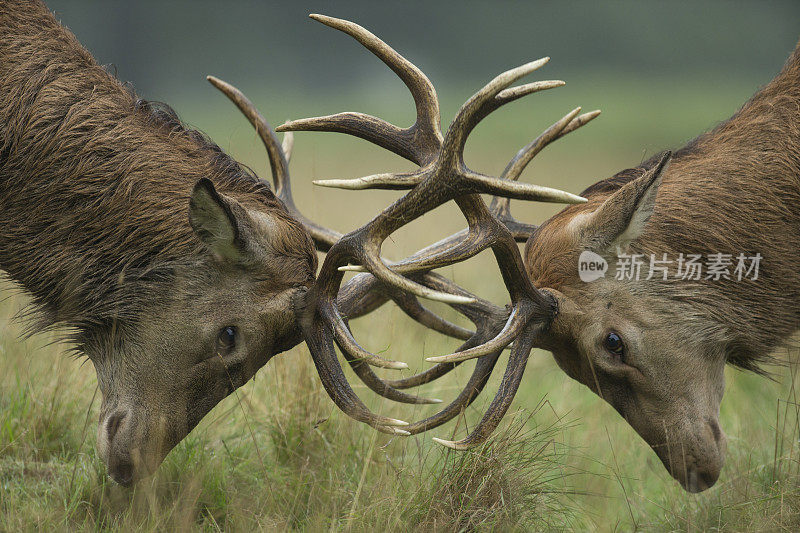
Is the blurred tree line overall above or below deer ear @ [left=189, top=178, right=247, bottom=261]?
above

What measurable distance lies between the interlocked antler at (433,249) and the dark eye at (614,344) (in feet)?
0.97

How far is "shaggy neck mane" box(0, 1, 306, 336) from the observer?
3.86 metres

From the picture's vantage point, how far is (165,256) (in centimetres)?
385

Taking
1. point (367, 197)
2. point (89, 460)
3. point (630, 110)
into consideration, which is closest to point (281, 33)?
point (630, 110)

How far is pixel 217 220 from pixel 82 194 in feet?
2.12

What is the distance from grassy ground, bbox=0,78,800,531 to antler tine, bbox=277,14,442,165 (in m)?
1.31

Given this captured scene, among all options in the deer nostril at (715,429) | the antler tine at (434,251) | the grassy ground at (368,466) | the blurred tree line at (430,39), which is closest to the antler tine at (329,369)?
the antler tine at (434,251)

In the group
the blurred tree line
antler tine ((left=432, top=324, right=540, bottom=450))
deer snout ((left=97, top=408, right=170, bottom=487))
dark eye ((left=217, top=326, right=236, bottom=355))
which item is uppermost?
the blurred tree line

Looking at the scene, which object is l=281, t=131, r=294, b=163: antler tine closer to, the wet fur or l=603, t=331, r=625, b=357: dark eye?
the wet fur

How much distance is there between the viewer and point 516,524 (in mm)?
3945

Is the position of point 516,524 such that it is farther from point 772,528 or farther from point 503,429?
point 772,528

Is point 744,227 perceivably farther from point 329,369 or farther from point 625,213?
point 329,369

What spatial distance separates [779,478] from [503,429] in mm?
1515

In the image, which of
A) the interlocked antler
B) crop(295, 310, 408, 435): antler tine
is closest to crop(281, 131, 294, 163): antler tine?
the interlocked antler
